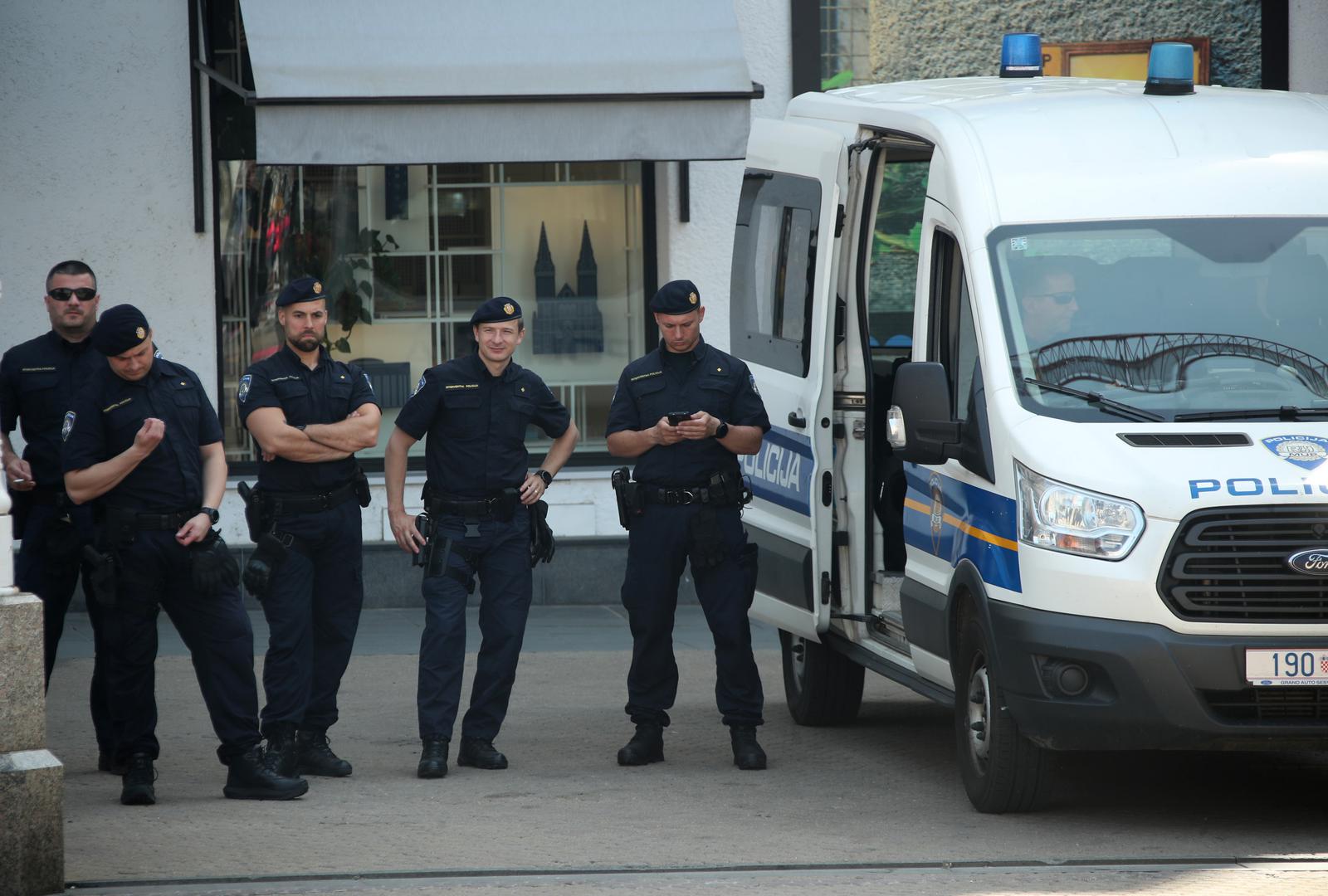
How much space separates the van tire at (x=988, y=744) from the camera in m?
6.45

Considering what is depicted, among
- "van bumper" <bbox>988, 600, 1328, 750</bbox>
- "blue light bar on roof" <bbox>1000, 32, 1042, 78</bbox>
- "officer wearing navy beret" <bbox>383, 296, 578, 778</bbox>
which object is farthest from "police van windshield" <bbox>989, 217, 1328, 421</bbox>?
"officer wearing navy beret" <bbox>383, 296, 578, 778</bbox>

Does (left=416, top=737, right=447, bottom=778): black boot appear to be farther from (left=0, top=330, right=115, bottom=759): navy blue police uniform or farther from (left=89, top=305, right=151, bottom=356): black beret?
(left=89, top=305, right=151, bottom=356): black beret

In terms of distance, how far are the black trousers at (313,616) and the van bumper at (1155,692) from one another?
2.76 meters

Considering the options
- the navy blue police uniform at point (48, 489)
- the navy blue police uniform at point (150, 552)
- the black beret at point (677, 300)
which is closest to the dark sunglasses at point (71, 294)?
Result: the navy blue police uniform at point (48, 489)

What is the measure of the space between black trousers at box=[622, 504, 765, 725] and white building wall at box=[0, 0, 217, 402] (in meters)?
5.24

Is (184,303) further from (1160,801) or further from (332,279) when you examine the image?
(1160,801)

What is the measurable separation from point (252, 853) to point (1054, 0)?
8.89 meters

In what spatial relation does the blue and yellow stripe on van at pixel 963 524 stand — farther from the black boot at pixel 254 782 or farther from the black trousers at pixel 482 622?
the black boot at pixel 254 782

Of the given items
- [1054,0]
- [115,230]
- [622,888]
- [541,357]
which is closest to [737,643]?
[622,888]

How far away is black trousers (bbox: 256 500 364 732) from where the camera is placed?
297 inches

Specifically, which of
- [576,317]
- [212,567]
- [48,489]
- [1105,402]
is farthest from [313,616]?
[576,317]

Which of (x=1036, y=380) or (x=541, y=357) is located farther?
(x=541, y=357)

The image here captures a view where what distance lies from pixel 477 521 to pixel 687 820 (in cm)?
165

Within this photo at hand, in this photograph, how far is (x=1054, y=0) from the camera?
13086 millimetres
